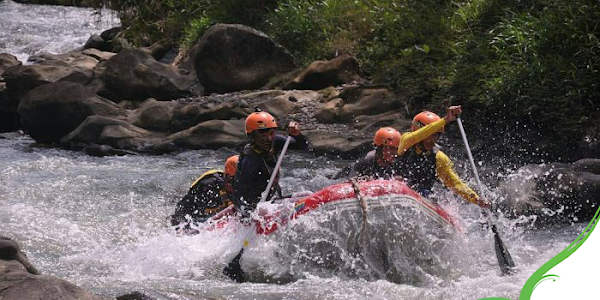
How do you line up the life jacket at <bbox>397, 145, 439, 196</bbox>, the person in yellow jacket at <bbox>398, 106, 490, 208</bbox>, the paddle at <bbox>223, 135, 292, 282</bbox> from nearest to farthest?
1. the paddle at <bbox>223, 135, 292, 282</bbox>
2. the person in yellow jacket at <bbox>398, 106, 490, 208</bbox>
3. the life jacket at <bbox>397, 145, 439, 196</bbox>

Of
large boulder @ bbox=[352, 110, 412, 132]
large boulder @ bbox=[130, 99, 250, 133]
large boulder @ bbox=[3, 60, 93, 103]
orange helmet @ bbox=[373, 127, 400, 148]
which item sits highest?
orange helmet @ bbox=[373, 127, 400, 148]

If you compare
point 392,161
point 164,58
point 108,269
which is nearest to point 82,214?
point 108,269

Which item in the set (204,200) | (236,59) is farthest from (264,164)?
(236,59)

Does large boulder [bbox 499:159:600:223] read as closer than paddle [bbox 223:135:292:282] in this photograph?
No

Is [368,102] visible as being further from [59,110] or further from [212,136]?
[59,110]

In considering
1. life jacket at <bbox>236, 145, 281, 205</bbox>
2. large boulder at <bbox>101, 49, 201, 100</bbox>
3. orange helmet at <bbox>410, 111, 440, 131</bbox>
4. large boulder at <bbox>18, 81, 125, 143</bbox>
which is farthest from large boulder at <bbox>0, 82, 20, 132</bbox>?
orange helmet at <bbox>410, 111, 440, 131</bbox>

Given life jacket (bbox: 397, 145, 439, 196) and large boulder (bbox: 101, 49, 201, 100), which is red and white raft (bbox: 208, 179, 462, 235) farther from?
large boulder (bbox: 101, 49, 201, 100)

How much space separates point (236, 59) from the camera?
15188 mm

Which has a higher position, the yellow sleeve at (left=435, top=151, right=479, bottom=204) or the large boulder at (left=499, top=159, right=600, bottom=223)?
the yellow sleeve at (left=435, top=151, right=479, bottom=204)

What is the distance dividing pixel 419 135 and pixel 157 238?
263 centimetres

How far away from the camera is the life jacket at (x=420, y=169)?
25.1ft

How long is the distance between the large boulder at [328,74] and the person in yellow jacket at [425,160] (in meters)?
6.39

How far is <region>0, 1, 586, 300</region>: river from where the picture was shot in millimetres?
6387

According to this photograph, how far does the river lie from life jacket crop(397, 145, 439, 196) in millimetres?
444
